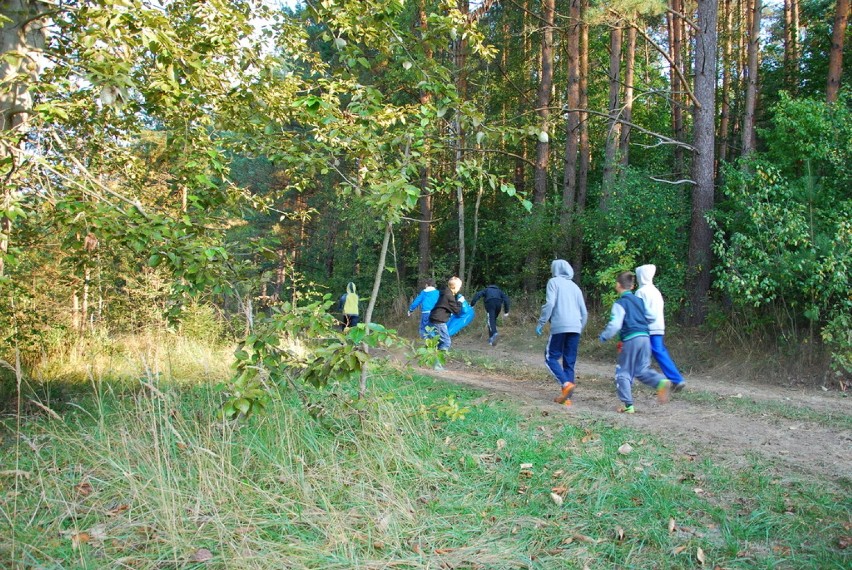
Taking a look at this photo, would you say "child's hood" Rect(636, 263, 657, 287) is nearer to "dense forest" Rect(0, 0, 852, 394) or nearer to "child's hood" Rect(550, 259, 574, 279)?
"child's hood" Rect(550, 259, 574, 279)

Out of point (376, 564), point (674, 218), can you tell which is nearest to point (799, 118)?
point (674, 218)

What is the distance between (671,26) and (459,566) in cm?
2402

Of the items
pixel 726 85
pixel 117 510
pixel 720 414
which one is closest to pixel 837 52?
pixel 726 85

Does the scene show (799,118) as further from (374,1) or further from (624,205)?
(374,1)

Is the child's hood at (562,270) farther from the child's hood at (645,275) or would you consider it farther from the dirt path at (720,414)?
the dirt path at (720,414)

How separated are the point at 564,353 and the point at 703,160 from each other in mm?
6770

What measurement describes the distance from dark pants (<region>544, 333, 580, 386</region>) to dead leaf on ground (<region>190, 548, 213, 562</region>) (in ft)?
16.9

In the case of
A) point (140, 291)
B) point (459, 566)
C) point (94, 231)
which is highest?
point (94, 231)

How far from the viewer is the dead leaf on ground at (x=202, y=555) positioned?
11.8 feet

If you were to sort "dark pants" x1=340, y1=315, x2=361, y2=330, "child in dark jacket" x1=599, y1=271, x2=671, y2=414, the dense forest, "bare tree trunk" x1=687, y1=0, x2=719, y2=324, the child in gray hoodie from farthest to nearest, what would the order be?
"bare tree trunk" x1=687, y1=0, x2=719, y2=324 → the child in gray hoodie → "child in dark jacket" x1=599, y1=271, x2=671, y2=414 → "dark pants" x1=340, y1=315, x2=361, y2=330 → the dense forest

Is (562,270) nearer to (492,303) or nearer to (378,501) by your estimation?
(378,501)

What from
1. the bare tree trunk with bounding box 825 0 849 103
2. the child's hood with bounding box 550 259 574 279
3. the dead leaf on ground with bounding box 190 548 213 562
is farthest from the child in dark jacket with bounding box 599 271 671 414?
the bare tree trunk with bounding box 825 0 849 103

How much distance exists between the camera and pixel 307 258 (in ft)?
110

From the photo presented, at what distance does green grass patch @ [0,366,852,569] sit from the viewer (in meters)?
3.80
